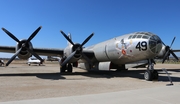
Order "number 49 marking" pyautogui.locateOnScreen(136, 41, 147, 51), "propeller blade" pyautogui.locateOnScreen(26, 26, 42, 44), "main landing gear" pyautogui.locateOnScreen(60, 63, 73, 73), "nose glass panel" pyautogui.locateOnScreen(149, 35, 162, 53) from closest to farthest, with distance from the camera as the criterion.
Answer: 1. "nose glass panel" pyautogui.locateOnScreen(149, 35, 162, 53)
2. "number 49 marking" pyautogui.locateOnScreen(136, 41, 147, 51)
3. "propeller blade" pyautogui.locateOnScreen(26, 26, 42, 44)
4. "main landing gear" pyautogui.locateOnScreen(60, 63, 73, 73)

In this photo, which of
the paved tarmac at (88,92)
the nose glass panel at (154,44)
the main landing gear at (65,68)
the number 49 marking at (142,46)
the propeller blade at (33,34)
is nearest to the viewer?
the paved tarmac at (88,92)

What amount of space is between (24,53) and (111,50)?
7.71 meters

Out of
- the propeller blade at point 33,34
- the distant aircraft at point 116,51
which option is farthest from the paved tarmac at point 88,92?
the propeller blade at point 33,34

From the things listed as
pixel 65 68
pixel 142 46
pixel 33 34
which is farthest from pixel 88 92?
pixel 65 68

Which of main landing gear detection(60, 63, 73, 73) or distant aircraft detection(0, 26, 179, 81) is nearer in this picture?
distant aircraft detection(0, 26, 179, 81)

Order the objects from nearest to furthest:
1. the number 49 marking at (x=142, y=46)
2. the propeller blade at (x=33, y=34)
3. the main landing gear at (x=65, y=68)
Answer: the number 49 marking at (x=142, y=46), the propeller blade at (x=33, y=34), the main landing gear at (x=65, y=68)

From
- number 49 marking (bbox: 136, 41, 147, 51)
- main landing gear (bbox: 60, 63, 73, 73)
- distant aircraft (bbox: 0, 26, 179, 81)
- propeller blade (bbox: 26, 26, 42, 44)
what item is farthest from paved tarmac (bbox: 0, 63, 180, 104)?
main landing gear (bbox: 60, 63, 73, 73)

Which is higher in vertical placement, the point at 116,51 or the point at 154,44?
the point at 154,44

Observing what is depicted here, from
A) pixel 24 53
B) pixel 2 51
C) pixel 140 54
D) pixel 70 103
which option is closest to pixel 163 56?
pixel 140 54

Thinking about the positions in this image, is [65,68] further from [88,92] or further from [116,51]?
[88,92]

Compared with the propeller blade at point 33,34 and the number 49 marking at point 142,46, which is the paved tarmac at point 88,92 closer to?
the number 49 marking at point 142,46

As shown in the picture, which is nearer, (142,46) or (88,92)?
(88,92)

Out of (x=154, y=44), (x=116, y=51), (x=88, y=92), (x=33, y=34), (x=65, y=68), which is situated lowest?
(x=88, y=92)

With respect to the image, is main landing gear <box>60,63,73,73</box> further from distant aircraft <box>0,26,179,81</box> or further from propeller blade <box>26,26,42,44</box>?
propeller blade <box>26,26,42,44</box>
